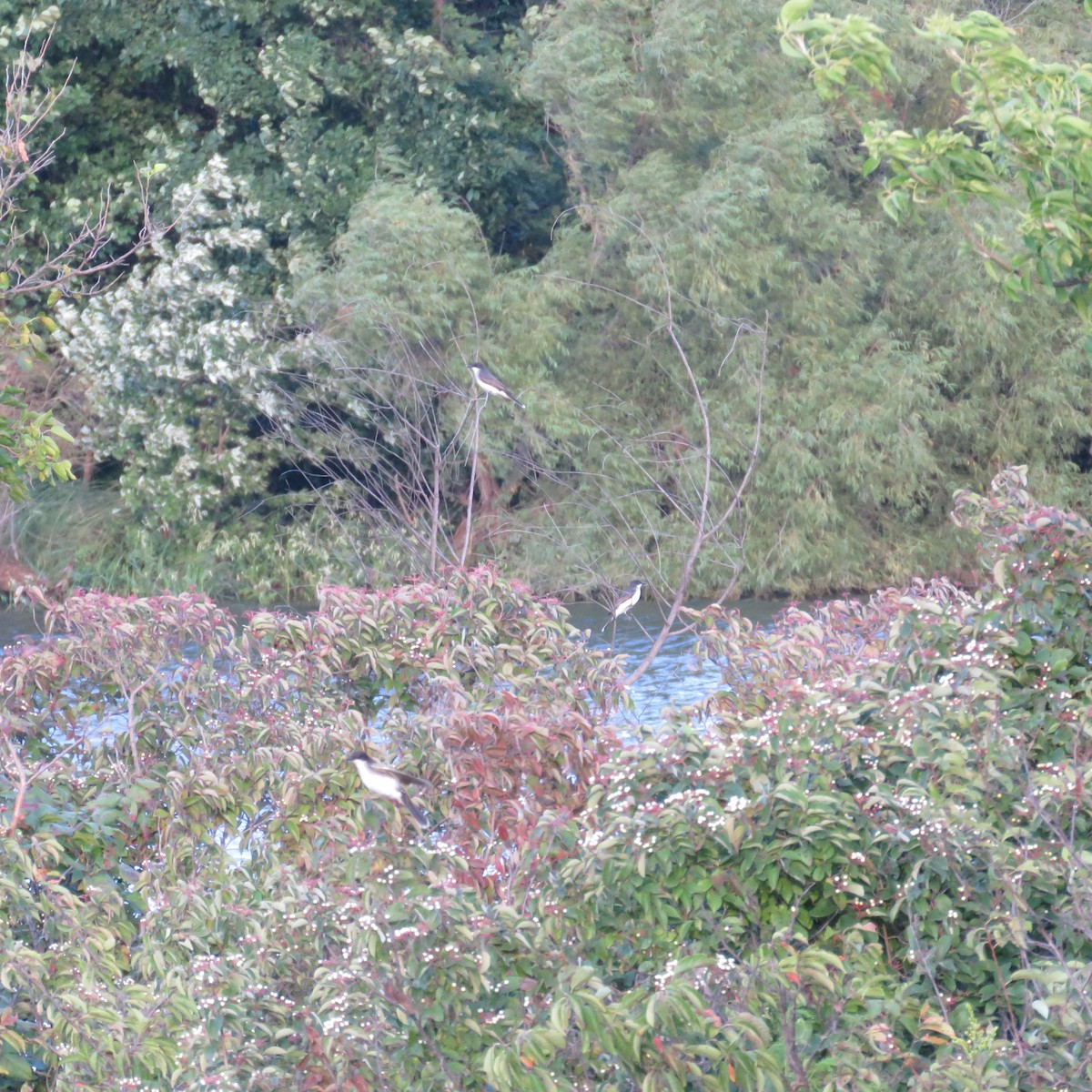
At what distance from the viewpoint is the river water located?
10.2m

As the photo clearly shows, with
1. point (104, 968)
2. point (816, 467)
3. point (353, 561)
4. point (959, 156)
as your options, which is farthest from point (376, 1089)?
point (816, 467)

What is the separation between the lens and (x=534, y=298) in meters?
16.6

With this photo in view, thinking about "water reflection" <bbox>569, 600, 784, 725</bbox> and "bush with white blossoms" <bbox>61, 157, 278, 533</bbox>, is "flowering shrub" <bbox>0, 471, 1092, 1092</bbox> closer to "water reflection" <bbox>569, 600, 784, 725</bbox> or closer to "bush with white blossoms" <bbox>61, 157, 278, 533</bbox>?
"water reflection" <bbox>569, 600, 784, 725</bbox>

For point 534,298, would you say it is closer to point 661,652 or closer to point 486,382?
point 661,652

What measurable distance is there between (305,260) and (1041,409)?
8.11m

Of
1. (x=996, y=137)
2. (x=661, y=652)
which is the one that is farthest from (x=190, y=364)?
(x=996, y=137)

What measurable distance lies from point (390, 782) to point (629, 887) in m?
1.06

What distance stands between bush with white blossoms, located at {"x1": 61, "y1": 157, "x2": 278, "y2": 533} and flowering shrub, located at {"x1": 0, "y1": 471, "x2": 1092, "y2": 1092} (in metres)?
12.3

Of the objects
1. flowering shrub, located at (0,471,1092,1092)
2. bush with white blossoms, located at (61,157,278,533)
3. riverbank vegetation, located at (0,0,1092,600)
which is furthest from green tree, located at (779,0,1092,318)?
bush with white blossoms, located at (61,157,278,533)

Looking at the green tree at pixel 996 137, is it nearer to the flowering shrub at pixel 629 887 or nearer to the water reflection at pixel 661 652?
the flowering shrub at pixel 629 887

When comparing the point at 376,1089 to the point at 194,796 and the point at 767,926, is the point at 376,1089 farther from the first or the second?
the point at 194,796

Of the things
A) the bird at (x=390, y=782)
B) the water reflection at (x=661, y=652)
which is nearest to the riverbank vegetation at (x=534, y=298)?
the water reflection at (x=661, y=652)

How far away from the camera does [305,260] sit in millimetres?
16156

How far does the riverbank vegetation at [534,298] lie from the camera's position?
15.9 meters
